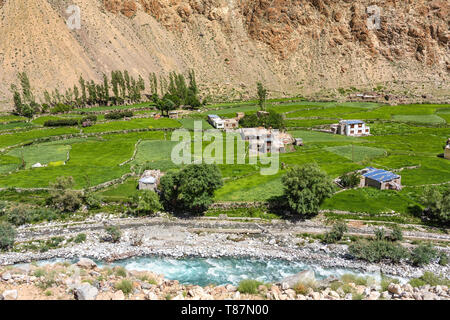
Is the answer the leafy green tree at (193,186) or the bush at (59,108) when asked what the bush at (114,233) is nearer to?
the leafy green tree at (193,186)

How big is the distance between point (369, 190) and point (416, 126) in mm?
55972

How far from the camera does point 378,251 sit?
31.6 m

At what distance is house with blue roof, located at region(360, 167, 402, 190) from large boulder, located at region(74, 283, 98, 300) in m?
37.7

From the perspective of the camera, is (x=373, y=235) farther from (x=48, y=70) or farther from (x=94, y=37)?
(x=94, y=37)

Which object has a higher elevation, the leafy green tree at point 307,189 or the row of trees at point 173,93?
the row of trees at point 173,93

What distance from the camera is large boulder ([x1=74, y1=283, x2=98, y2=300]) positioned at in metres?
19.9

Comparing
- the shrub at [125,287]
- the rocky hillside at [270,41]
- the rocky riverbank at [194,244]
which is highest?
the rocky hillside at [270,41]

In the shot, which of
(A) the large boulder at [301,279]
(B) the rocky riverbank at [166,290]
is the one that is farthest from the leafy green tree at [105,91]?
(A) the large boulder at [301,279]

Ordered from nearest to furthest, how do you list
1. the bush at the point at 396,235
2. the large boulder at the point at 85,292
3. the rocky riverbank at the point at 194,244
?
the large boulder at the point at 85,292 → the rocky riverbank at the point at 194,244 → the bush at the point at 396,235

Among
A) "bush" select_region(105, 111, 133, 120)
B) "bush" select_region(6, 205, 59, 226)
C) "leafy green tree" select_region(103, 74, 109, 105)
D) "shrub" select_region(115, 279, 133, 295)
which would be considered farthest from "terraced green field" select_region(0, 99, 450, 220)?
"shrub" select_region(115, 279, 133, 295)

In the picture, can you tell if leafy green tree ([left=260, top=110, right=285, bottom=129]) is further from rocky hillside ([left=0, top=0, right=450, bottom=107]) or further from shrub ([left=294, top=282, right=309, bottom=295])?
shrub ([left=294, top=282, right=309, bottom=295])

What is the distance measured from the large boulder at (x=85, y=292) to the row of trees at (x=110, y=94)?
290 ft

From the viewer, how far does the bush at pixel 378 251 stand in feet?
103
